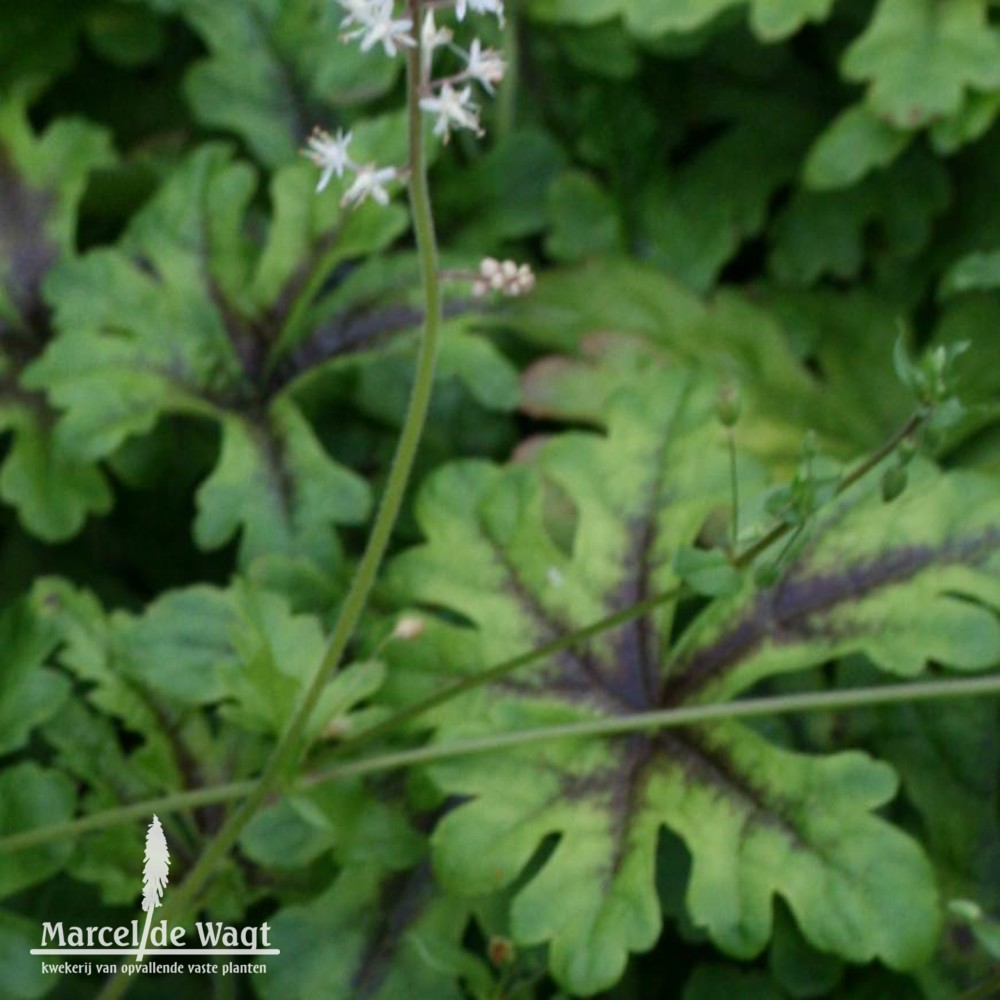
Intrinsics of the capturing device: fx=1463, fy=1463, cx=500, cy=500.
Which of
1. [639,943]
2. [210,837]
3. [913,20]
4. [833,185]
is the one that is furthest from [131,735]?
[913,20]

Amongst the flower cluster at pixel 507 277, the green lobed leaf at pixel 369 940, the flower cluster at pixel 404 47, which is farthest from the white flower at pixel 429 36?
the green lobed leaf at pixel 369 940

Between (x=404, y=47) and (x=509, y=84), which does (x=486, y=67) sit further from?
(x=509, y=84)

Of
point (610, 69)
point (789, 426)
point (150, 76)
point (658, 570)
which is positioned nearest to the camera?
point (658, 570)

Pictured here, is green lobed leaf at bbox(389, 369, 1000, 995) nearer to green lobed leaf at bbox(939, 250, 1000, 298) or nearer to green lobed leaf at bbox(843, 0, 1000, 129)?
green lobed leaf at bbox(939, 250, 1000, 298)

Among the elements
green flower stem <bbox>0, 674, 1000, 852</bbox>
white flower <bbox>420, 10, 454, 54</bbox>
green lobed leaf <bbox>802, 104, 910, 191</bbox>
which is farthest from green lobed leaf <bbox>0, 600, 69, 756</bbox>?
green lobed leaf <bbox>802, 104, 910, 191</bbox>

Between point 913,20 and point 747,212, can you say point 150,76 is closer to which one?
point 747,212

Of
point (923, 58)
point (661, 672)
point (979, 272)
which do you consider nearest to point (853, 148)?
point (923, 58)

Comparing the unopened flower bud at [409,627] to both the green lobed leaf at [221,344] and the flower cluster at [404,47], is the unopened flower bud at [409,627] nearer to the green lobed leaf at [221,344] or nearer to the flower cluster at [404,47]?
the green lobed leaf at [221,344]
